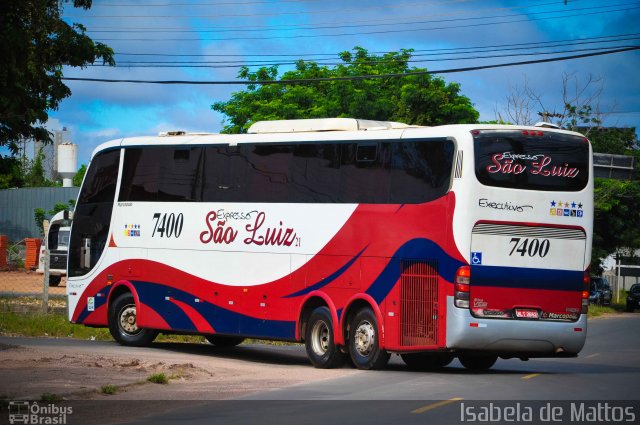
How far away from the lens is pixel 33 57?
664 inches

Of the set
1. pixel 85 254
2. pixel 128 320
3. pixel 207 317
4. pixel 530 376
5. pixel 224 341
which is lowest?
pixel 224 341

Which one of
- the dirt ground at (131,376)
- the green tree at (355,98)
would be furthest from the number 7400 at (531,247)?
the green tree at (355,98)

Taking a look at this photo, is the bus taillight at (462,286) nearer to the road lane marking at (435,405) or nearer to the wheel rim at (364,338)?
the wheel rim at (364,338)

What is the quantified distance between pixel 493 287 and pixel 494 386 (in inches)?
89.5

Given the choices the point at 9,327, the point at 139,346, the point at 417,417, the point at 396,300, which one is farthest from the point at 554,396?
the point at 9,327

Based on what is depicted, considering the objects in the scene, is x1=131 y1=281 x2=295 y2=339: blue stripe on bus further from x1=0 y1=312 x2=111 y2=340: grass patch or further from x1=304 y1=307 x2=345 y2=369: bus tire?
x1=0 y1=312 x2=111 y2=340: grass patch

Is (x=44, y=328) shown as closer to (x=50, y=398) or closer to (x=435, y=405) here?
(x=50, y=398)

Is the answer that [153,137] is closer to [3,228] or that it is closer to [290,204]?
[290,204]

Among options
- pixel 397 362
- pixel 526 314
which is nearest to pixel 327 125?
pixel 397 362

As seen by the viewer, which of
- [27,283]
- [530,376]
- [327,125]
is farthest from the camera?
[27,283]

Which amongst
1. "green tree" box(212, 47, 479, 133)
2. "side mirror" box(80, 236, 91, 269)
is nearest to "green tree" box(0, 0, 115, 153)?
"side mirror" box(80, 236, 91, 269)

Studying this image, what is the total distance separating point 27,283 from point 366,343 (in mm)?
29328

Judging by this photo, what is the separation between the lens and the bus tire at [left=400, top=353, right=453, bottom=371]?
21.1 m

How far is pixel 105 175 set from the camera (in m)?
24.7
